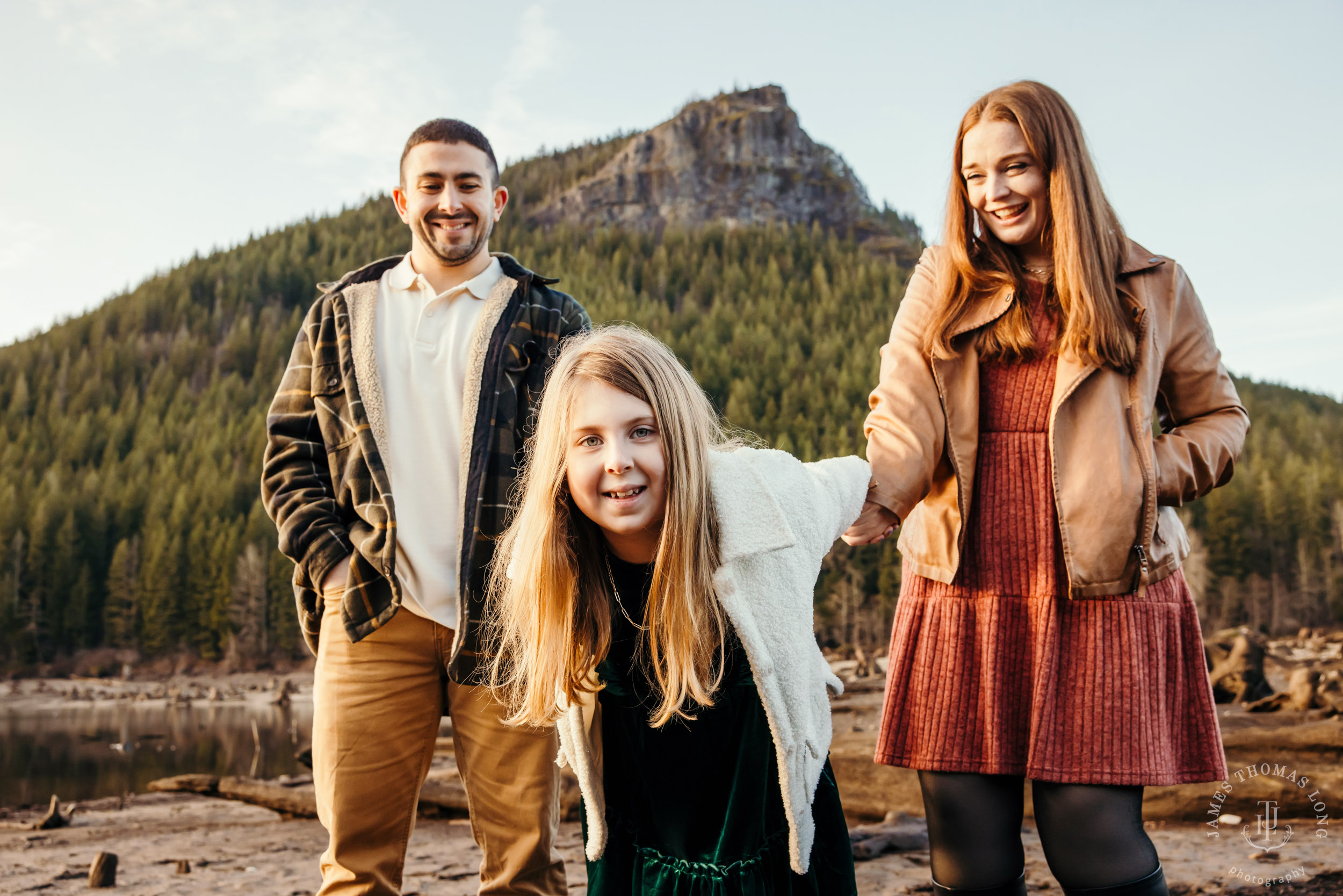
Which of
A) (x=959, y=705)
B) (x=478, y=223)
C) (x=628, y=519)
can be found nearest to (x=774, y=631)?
(x=628, y=519)

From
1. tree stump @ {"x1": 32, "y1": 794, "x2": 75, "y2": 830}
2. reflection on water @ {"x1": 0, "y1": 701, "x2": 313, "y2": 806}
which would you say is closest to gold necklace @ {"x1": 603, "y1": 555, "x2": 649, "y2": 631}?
tree stump @ {"x1": 32, "y1": 794, "x2": 75, "y2": 830}

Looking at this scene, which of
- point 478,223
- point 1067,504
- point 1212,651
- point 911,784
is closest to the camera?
point 1067,504

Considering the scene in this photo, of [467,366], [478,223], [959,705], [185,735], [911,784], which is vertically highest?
[478,223]

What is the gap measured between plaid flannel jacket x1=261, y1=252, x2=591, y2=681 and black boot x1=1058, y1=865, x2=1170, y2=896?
1460mm

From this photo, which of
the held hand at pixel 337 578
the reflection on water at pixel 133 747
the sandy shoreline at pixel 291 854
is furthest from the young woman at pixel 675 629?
the reflection on water at pixel 133 747

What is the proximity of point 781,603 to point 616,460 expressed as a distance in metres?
0.41

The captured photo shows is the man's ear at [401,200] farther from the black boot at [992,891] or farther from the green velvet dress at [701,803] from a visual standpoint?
the black boot at [992,891]

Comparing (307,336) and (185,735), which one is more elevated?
(307,336)

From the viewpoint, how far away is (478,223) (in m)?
2.60

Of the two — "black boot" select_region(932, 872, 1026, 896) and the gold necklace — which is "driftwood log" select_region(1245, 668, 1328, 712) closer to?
"black boot" select_region(932, 872, 1026, 896)

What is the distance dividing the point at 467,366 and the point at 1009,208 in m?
1.42

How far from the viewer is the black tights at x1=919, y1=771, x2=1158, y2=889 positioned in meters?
1.71

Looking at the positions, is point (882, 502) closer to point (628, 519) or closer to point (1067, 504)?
point (1067, 504)

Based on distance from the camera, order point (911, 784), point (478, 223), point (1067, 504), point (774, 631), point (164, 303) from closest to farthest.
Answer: point (774, 631)
point (1067, 504)
point (478, 223)
point (911, 784)
point (164, 303)
